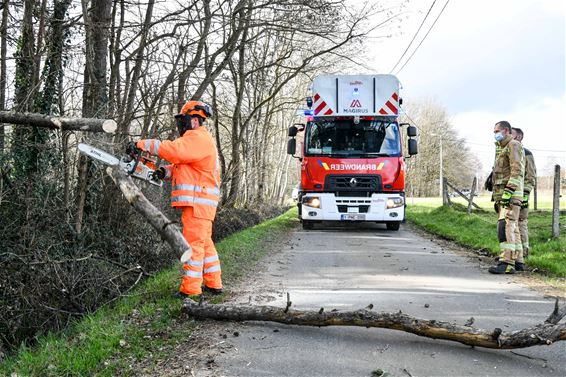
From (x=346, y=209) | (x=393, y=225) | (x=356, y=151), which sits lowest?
(x=393, y=225)

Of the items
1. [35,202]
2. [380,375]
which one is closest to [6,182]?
[35,202]

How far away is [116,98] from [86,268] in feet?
11.4

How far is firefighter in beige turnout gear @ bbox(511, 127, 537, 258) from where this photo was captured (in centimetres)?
774

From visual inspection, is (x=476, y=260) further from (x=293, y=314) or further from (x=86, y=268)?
(x=86, y=268)

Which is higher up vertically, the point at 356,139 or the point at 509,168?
the point at 356,139

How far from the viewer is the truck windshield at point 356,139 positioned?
1214 centimetres

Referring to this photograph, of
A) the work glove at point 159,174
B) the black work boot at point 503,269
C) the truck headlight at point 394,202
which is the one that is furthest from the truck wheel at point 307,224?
the work glove at point 159,174

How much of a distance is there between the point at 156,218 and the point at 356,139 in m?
7.88

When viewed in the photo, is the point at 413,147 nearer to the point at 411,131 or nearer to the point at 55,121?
the point at 411,131

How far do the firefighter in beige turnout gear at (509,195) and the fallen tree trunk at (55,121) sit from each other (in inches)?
213

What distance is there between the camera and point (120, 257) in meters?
8.53

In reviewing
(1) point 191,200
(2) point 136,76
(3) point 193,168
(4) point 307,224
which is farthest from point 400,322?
(4) point 307,224

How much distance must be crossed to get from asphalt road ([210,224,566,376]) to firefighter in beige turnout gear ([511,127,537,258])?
812 millimetres

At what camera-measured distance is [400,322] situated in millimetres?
3959
